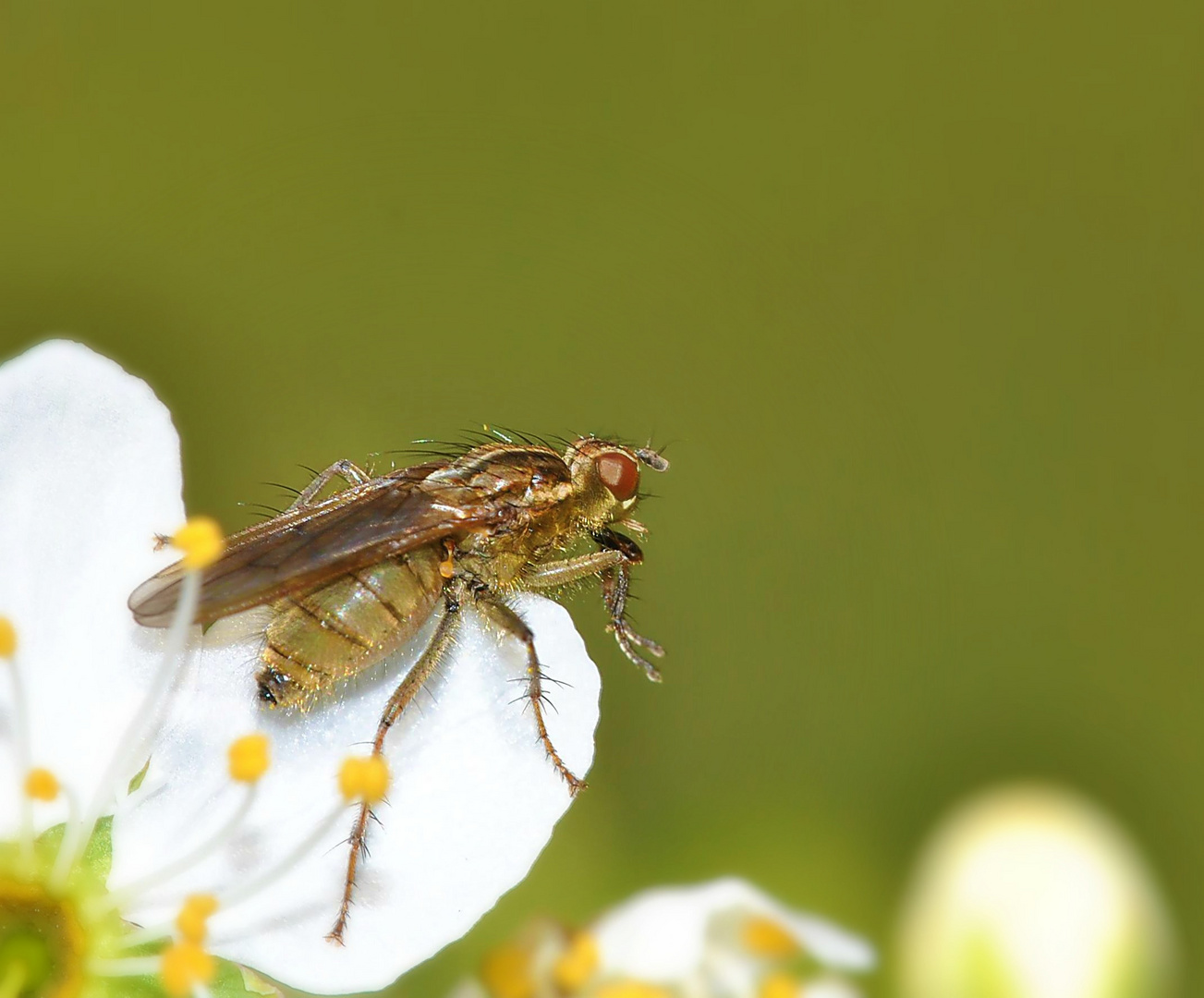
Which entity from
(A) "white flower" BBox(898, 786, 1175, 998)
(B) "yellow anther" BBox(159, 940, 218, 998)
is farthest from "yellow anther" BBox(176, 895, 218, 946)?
(A) "white flower" BBox(898, 786, 1175, 998)

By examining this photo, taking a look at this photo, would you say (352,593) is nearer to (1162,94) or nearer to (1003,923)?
(1003,923)

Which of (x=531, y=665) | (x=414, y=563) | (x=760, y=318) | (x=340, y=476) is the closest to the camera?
(x=531, y=665)

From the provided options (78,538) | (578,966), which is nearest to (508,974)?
(578,966)

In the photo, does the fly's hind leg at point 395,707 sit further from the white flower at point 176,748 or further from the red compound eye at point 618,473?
the red compound eye at point 618,473

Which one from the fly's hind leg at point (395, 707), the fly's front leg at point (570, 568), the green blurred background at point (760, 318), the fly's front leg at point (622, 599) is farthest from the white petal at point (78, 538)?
the green blurred background at point (760, 318)

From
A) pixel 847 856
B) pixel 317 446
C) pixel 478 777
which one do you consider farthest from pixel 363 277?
pixel 478 777

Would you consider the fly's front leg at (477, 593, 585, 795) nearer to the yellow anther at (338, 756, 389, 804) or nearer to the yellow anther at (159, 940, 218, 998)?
the yellow anther at (338, 756, 389, 804)

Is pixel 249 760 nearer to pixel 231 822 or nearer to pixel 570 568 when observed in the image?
pixel 231 822
